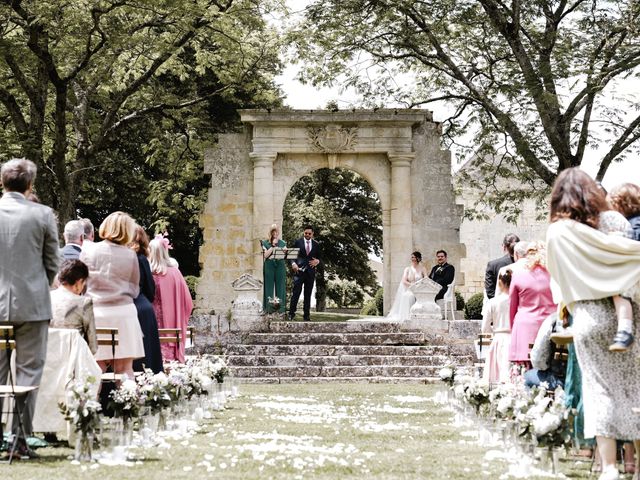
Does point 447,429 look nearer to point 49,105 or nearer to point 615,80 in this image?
point 615,80

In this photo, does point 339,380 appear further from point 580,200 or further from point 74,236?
point 580,200

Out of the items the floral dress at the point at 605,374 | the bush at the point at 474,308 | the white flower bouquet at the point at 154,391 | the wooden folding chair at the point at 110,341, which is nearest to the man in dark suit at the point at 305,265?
the bush at the point at 474,308

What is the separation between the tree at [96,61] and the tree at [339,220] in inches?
347

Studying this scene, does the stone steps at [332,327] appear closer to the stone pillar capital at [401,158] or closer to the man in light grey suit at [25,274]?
the stone pillar capital at [401,158]

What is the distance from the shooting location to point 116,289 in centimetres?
842

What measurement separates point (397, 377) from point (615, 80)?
24.5 feet

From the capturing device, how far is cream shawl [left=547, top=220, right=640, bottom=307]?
221 inches

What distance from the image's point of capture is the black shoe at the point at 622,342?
545 centimetres

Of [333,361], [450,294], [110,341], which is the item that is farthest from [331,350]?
[110,341]

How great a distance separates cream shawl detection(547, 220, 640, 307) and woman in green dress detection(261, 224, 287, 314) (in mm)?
13534

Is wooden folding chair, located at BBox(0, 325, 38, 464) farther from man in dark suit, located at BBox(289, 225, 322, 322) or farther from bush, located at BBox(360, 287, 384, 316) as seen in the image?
bush, located at BBox(360, 287, 384, 316)

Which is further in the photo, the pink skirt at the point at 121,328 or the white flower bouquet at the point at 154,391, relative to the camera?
the pink skirt at the point at 121,328

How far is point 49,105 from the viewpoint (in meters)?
23.6

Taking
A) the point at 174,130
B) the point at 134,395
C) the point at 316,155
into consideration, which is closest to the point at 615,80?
the point at 316,155
